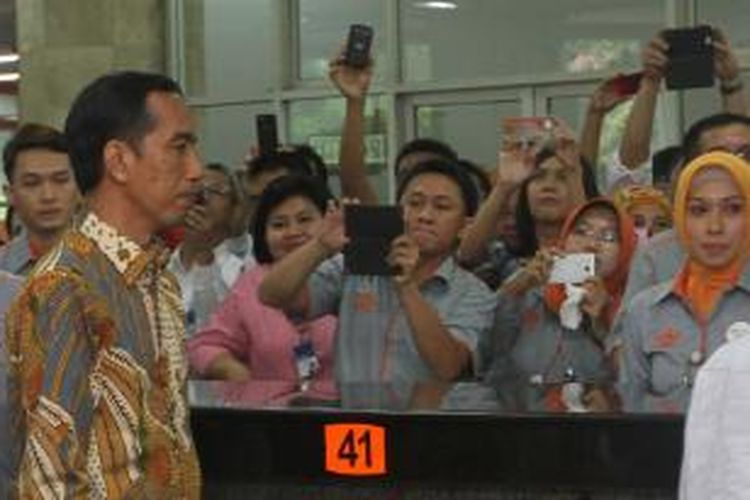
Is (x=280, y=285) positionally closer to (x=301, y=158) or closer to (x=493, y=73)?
(x=301, y=158)

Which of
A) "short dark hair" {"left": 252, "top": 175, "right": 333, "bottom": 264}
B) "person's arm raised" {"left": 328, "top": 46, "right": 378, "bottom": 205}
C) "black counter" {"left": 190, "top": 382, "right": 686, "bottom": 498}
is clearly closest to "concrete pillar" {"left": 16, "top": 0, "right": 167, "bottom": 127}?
"person's arm raised" {"left": 328, "top": 46, "right": 378, "bottom": 205}

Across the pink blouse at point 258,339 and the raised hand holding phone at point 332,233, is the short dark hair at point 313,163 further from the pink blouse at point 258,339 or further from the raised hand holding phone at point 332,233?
the raised hand holding phone at point 332,233

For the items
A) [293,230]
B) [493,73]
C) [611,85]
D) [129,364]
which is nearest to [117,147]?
[129,364]

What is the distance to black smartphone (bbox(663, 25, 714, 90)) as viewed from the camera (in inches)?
200

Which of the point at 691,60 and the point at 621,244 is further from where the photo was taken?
the point at 691,60

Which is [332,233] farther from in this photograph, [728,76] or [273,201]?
[728,76]

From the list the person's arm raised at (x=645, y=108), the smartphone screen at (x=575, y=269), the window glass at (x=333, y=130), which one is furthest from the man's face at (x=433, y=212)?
the window glass at (x=333, y=130)

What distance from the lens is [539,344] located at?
434cm

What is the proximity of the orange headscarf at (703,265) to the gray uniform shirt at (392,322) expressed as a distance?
2.44 feet

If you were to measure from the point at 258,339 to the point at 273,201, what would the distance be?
0.49m

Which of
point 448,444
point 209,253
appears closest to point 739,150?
point 448,444

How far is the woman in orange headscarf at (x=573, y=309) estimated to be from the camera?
4152mm

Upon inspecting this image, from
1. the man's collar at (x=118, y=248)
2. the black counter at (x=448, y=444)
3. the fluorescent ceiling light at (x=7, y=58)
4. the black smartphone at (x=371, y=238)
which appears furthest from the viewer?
the fluorescent ceiling light at (x=7, y=58)

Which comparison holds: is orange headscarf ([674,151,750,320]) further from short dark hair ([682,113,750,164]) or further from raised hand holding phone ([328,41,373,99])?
raised hand holding phone ([328,41,373,99])
